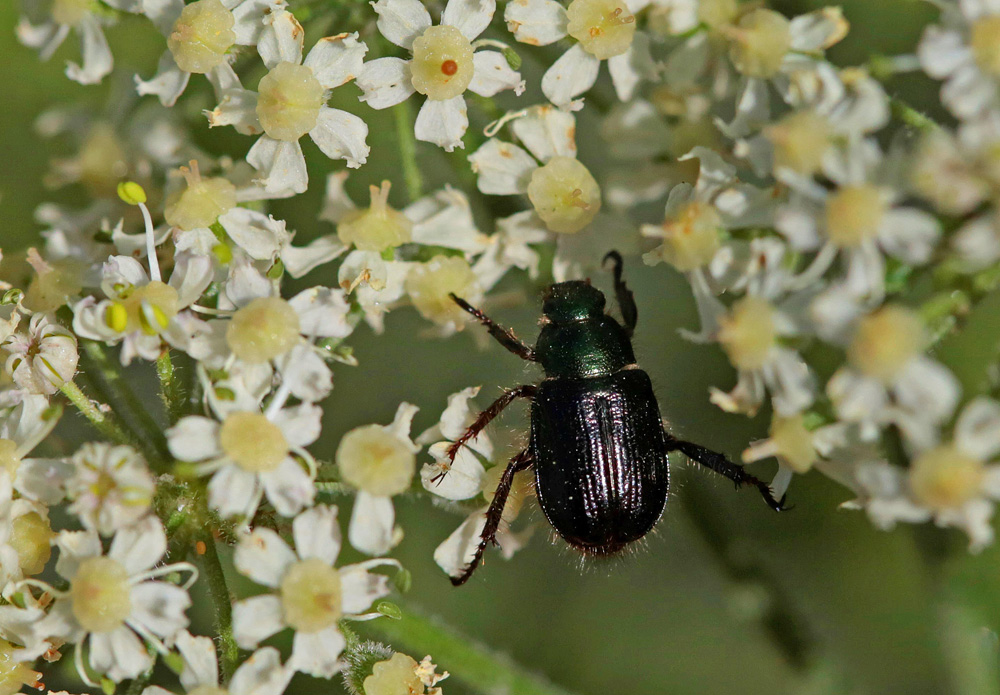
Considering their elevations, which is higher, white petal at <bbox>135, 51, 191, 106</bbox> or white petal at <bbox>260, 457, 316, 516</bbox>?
white petal at <bbox>135, 51, 191, 106</bbox>

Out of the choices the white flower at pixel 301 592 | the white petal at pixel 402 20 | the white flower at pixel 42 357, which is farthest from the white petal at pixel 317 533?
the white petal at pixel 402 20

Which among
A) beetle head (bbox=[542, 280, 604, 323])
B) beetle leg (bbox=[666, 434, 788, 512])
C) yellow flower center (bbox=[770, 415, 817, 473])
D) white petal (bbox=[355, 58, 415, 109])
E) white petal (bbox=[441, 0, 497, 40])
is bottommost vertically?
beetle leg (bbox=[666, 434, 788, 512])

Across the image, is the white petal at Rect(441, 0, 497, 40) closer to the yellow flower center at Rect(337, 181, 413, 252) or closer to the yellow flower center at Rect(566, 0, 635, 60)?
the yellow flower center at Rect(566, 0, 635, 60)

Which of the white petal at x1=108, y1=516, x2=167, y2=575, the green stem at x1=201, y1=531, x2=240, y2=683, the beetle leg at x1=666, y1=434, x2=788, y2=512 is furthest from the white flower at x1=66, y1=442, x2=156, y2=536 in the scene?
the beetle leg at x1=666, y1=434, x2=788, y2=512

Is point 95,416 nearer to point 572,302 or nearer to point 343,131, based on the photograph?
point 343,131

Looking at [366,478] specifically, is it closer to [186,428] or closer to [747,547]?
[186,428]

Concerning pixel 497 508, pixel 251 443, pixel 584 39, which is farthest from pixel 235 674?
pixel 584 39

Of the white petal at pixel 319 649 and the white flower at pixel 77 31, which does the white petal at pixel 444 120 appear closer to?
the white flower at pixel 77 31
